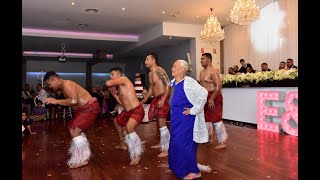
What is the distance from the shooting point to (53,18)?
8.91m

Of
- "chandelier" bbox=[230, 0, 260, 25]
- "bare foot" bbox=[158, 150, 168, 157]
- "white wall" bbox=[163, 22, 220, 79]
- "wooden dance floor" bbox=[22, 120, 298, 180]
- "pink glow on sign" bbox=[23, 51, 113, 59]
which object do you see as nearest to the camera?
"wooden dance floor" bbox=[22, 120, 298, 180]

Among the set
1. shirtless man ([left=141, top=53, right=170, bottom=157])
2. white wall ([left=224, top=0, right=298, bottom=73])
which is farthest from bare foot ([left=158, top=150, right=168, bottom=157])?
white wall ([left=224, top=0, right=298, bottom=73])

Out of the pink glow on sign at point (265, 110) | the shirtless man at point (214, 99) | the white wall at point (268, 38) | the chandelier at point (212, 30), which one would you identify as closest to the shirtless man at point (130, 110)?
the shirtless man at point (214, 99)

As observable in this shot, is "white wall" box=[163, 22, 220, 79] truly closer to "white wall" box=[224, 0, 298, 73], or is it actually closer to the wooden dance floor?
"white wall" box=[224, 0, 298, 73]

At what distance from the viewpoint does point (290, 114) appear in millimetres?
5531

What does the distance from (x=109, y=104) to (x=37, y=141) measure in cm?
536

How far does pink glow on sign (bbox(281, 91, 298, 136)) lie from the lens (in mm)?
5449

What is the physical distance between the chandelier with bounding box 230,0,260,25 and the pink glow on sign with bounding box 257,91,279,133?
5.40ft

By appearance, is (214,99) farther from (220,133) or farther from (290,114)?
(290,114)

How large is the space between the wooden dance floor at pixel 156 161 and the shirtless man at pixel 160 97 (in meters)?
0.25

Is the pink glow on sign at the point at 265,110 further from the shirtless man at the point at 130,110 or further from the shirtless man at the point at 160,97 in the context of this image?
the shirtless man at the point at 130,110

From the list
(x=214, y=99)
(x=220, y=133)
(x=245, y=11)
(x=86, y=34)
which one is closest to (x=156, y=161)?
(x=220, y=133)
